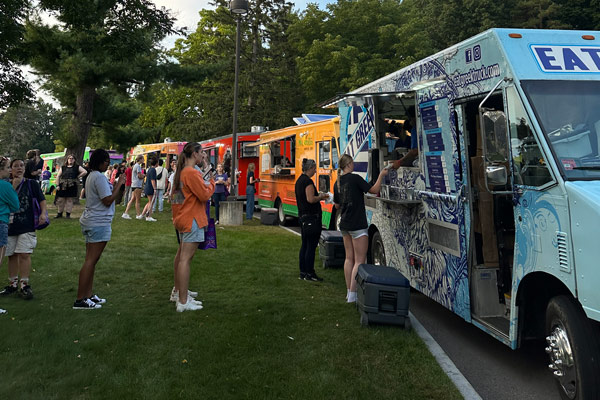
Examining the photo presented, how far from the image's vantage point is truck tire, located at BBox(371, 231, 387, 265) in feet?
26.0

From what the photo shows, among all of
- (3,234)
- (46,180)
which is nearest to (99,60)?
(3,234)

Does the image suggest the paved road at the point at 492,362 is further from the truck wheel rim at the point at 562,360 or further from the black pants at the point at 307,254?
the black pants at the point at 307,254

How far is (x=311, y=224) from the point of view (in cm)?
830

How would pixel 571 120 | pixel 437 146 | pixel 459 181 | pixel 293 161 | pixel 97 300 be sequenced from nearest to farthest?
pixel 571 120, pixel 459 181, pixel 437 146, pixel 97 300, pixel 293 161

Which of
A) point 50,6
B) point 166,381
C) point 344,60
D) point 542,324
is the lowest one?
point 166,381

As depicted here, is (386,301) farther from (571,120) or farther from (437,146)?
(571,120)

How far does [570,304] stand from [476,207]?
171cm

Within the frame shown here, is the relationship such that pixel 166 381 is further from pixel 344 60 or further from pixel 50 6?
pixel 344 60

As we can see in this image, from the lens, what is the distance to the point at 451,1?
33500 mm

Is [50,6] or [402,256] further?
[50,6]

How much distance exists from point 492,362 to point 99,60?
16.4 meters

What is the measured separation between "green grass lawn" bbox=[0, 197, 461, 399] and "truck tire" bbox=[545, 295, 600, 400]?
837mm

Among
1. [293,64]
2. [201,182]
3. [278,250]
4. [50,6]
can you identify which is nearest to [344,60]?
[293,64]

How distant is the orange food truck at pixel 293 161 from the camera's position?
40.8 feet
